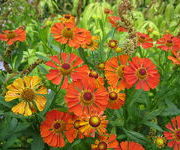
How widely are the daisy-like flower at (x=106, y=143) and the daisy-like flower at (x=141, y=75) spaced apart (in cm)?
20

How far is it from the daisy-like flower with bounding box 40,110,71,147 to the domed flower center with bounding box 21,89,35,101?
84mm

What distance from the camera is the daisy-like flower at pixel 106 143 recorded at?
894 mm

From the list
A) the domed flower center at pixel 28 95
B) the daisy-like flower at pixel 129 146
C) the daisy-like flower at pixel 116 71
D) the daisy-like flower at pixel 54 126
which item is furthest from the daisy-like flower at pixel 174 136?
the domed flower center at pixel 28 95

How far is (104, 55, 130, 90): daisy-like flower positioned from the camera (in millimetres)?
1040

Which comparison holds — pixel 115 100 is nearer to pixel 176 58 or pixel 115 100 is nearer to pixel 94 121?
pixel 94 121

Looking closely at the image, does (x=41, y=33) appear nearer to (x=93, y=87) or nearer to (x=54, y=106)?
(x=54, y=106)

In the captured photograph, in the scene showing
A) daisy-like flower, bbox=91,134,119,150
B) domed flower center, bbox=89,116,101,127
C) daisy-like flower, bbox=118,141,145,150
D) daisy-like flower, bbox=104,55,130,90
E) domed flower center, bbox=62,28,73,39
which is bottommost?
daisy-like flower, bbox=118,141,145,150

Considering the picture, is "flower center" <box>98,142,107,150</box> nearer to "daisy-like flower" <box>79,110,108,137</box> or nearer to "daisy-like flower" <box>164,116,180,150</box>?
"daisy-like flower" <box>79,110,108,137</box>

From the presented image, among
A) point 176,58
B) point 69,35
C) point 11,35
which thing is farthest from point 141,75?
point 11,35

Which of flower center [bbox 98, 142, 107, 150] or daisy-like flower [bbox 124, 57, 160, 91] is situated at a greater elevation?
daisy-like flower [bbox 124, 57, 160, 91]

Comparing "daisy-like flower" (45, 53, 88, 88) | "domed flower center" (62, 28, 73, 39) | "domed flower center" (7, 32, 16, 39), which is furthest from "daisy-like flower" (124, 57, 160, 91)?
"domed flower center" (7, 32, 16, 39)

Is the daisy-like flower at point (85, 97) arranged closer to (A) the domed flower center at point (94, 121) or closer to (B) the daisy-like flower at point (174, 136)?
(A) the domed flower center at point (94, 121)

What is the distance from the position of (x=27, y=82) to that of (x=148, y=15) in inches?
78.2

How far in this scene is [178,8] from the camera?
2549mm
